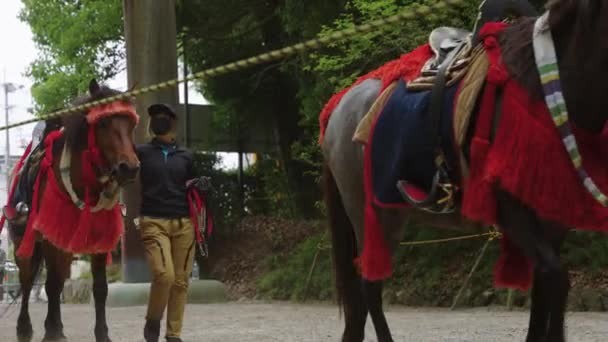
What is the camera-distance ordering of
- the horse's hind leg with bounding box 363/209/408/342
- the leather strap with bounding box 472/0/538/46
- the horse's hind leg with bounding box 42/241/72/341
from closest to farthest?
the leather strap with bounding box 472/0/538/46, the horse's hind leg with bounding box 363/209/408/342, the horse's hind leg with bounding box 42/241/72/341

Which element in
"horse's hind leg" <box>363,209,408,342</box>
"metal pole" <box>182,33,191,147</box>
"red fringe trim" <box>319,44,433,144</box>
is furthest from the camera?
"metal pole" <box>182,33,191,147</box>

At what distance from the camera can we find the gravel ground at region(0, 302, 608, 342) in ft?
27.4

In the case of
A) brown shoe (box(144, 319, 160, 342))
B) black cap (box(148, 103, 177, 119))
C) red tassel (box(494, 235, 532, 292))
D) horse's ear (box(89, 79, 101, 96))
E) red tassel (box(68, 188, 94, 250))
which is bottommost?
brown shoe (box(144, 319, 160, 342))

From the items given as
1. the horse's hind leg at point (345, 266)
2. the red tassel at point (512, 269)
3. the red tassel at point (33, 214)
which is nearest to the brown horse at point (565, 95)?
the red tassel at point (512, 269)

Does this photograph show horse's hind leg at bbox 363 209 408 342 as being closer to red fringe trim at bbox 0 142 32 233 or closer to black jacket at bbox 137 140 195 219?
black jacket at bbox 137 140 195 219

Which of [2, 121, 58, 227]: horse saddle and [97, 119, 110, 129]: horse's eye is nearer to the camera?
[97, 119, 110, 129]: horse's eye

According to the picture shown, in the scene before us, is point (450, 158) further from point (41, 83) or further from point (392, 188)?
point (41, 83)

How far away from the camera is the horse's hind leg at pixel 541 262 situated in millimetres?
4512

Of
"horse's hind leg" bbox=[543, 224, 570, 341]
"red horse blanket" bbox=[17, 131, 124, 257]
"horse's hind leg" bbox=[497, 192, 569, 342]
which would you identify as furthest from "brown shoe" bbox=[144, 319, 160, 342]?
"horse's hind leg" bbox=[543, 224, 570, 341]

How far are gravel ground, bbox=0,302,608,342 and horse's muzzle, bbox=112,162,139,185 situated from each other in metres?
2.09

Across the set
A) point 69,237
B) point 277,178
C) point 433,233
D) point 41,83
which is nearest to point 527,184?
point 69,237

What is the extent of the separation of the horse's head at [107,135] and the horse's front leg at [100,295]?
0.87 m

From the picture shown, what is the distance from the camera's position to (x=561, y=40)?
4.66m

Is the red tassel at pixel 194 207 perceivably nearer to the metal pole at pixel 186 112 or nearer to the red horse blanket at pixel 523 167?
the red horse blanket at pixel 523 167
